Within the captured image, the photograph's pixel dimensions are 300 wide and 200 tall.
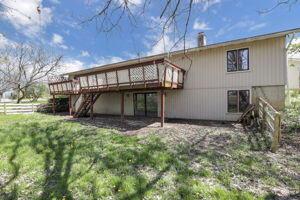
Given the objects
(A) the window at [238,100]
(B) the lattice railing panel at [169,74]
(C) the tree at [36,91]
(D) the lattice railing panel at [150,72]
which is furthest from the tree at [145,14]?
(C) the tree at [36,91]

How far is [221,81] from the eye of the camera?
1259 centimetres

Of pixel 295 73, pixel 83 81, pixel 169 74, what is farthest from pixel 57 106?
pixel 295 73

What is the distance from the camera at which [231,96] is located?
12.4m

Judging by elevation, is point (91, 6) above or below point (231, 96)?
above

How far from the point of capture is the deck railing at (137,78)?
421 inches

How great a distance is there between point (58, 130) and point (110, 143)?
12.5ft

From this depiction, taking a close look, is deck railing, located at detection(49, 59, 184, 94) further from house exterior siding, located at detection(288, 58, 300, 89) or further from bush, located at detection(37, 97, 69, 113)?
house exterior siding, located at detection(288, 58, 300, 89)

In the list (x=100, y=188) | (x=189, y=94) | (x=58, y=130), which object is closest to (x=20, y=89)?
(x=58, y=130)

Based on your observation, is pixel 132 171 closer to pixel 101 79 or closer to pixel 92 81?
pixel 101 79

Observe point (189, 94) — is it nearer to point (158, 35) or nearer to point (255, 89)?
point (255, 89)

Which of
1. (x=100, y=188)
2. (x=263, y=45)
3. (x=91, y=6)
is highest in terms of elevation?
(x=263, y=45)

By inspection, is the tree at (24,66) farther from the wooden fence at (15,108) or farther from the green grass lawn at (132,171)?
the green grass lawn at (132,171)

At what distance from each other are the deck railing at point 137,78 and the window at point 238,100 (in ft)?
10.2

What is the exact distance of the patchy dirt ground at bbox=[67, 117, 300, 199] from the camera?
465 centimetres
